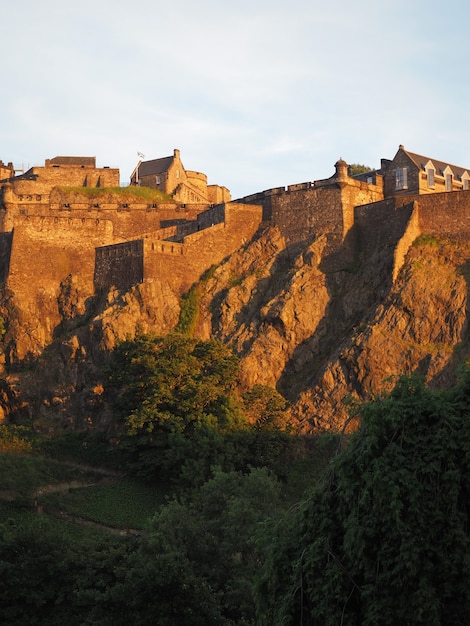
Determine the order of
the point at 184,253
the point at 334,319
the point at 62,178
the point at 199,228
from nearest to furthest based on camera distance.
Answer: the point at 334,319 → the point at 184,253 → the point at 199,228 → the point at 62,178

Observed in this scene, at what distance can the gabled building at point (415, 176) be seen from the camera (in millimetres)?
61438

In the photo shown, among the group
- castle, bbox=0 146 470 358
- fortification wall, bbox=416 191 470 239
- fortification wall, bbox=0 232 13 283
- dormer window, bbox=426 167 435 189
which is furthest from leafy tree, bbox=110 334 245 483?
dormer window, bbox=426 167 435 189

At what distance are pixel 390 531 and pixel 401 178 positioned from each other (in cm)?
4345

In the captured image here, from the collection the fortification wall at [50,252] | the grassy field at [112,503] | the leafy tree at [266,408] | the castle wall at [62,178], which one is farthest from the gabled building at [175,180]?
the grassy field at [112,503]

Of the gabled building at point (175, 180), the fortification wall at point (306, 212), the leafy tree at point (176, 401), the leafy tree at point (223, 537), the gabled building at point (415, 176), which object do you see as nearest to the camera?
the leafy tree at point (223, 537)

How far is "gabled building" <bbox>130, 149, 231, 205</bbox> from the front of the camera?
8000 centimetres

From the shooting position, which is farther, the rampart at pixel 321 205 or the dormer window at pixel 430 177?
the dormer window at pixel 430 177

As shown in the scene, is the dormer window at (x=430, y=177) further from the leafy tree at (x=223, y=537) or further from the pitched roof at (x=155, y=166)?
the leafy tree at (x=223, y=537)

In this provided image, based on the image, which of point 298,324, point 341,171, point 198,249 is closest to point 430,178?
point 341,171

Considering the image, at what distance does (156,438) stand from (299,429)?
24.0ft

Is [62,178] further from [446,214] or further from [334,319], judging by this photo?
[446,214]

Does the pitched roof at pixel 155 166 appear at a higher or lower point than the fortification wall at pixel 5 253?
higher

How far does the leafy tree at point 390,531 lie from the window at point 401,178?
132 ft

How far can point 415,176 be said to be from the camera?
6134 cm
